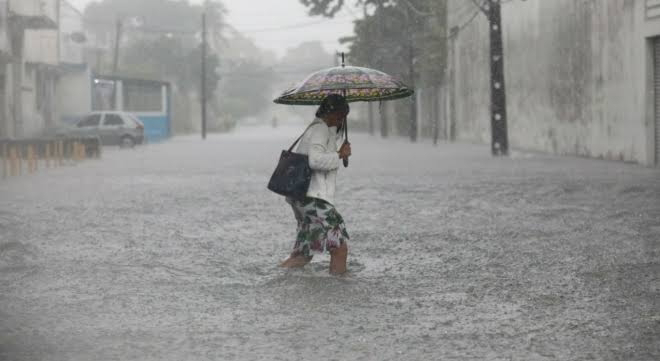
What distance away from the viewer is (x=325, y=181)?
707 cm

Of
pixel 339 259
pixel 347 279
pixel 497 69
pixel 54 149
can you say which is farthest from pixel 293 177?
pixel 54 149

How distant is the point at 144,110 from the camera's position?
46.5 m

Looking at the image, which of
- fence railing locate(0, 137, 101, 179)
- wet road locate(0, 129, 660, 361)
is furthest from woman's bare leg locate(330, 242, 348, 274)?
fence railing locate(0, 137, 101, 179)

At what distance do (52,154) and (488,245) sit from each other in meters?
18.7

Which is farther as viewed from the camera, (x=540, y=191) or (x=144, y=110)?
(x=144, y=110)

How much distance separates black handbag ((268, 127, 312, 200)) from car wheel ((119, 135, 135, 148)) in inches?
1143

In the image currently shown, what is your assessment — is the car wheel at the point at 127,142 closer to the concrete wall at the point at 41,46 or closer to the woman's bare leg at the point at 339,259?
the concrete wall at the point at 41,46

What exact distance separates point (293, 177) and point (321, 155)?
25cm

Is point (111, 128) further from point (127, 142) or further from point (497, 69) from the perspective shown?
point (497, 69)

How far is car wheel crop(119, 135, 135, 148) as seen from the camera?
35219mm

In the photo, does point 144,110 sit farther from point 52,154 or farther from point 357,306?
point 357,306

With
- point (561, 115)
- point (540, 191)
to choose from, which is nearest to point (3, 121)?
point (561, 115)

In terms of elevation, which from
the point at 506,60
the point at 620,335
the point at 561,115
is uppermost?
the point at 506,60

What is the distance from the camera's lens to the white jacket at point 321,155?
274 inches
